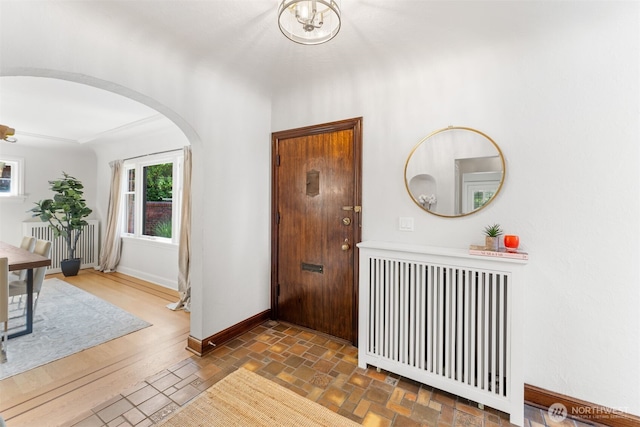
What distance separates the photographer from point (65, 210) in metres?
4.69

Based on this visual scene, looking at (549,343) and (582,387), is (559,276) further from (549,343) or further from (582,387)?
(582,387)

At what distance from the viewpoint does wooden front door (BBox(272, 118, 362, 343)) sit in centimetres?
246

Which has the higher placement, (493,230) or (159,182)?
(159,182)

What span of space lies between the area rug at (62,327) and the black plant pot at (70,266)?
3.51 ft

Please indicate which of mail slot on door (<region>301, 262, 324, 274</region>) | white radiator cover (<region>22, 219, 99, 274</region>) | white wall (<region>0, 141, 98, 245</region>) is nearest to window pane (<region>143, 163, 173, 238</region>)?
white radiator cover (<region>22, 219, 99, 274</region>)

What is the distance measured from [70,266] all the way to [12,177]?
195 cm

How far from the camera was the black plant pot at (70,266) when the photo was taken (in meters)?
4.67

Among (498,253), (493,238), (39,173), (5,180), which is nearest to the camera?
(498,253)

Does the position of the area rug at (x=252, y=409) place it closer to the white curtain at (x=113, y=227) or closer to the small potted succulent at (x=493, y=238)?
the small potted succulent at (x=493, y=238)

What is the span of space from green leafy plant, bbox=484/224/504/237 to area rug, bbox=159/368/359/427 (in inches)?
58.9

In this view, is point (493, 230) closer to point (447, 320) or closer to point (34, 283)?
point (447, 320)

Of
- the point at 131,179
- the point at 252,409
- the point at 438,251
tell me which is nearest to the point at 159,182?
the point at 131,179

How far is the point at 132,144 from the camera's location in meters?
4.71

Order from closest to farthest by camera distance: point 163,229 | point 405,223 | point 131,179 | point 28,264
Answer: point 405,223
point 28,264
point 163,229
point 131,179
